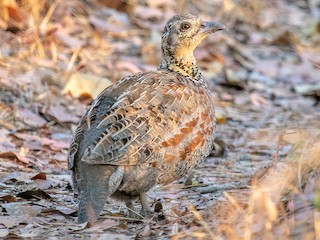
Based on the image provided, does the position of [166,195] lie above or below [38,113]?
below

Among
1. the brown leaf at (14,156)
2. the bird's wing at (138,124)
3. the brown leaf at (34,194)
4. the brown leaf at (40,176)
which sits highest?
the bird's wing at (138,124)

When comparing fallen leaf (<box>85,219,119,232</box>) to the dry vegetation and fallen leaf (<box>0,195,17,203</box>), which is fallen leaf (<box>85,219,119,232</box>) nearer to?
the dry vegetation

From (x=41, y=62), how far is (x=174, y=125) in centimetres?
360

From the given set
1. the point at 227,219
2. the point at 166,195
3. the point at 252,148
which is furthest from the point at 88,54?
the point at 227,219

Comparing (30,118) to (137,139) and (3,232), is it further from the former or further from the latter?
(3,232)

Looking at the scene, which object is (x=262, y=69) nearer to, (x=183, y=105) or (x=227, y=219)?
(x=183, y=105)

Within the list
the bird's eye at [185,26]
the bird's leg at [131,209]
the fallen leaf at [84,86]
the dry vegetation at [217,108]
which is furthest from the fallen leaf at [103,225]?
the fallen leaf at [84,86]

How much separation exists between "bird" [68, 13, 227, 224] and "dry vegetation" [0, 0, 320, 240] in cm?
22

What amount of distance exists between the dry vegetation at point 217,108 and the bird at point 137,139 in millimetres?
220

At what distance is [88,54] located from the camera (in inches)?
360

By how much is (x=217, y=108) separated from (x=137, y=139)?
3735 mm

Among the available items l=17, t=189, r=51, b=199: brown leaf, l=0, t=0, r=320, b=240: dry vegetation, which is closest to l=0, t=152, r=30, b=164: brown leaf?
l=0, t=0, r=320, b=240: dry vegetation

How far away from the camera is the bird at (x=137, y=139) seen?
480cm

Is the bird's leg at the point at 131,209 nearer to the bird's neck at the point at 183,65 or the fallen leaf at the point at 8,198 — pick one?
the fallen leaf at the point at 8,198
